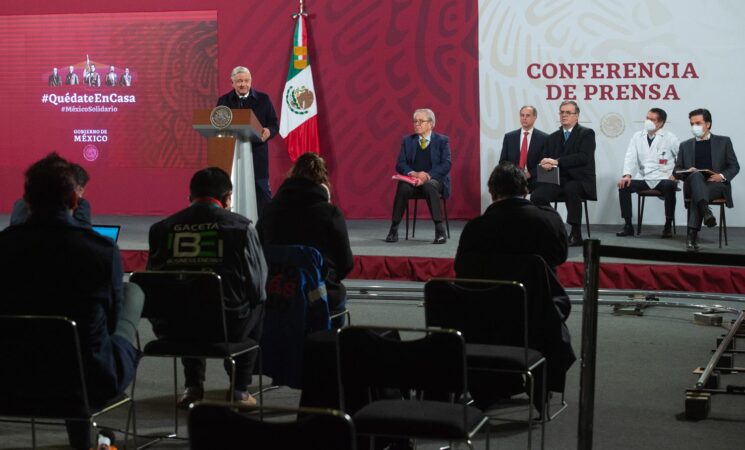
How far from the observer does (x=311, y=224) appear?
4.42 meters

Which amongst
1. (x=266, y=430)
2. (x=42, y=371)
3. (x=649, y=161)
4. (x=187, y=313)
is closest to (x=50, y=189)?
(x=42, y=371)

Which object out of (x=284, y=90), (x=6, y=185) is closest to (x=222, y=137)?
(x=284, y=90)

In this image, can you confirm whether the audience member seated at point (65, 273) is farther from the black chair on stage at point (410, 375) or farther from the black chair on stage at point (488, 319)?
the black chair on stage at point (488, 319)

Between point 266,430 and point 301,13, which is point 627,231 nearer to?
point 301,13

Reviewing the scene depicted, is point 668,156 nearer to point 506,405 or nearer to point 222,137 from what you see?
point 222,137

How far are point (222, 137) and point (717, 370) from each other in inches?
153

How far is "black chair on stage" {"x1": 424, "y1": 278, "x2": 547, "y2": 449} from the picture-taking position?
11.6 feet

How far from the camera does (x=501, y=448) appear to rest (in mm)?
3775

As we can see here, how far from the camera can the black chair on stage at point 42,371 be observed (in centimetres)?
294

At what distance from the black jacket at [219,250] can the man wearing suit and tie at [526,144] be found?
5181mm

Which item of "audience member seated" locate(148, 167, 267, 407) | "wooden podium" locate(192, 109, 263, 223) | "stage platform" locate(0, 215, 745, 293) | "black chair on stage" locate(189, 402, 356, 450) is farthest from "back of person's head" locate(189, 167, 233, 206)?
"stage platform" locate(0, 215, 745, 293)

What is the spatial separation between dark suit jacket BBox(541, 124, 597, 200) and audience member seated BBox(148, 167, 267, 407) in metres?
4.89

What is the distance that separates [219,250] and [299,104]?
21.4 feet

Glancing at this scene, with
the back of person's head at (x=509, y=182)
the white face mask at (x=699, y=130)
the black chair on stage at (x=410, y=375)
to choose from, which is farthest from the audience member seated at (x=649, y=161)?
the black chair on stage at (x=410, y=375)
